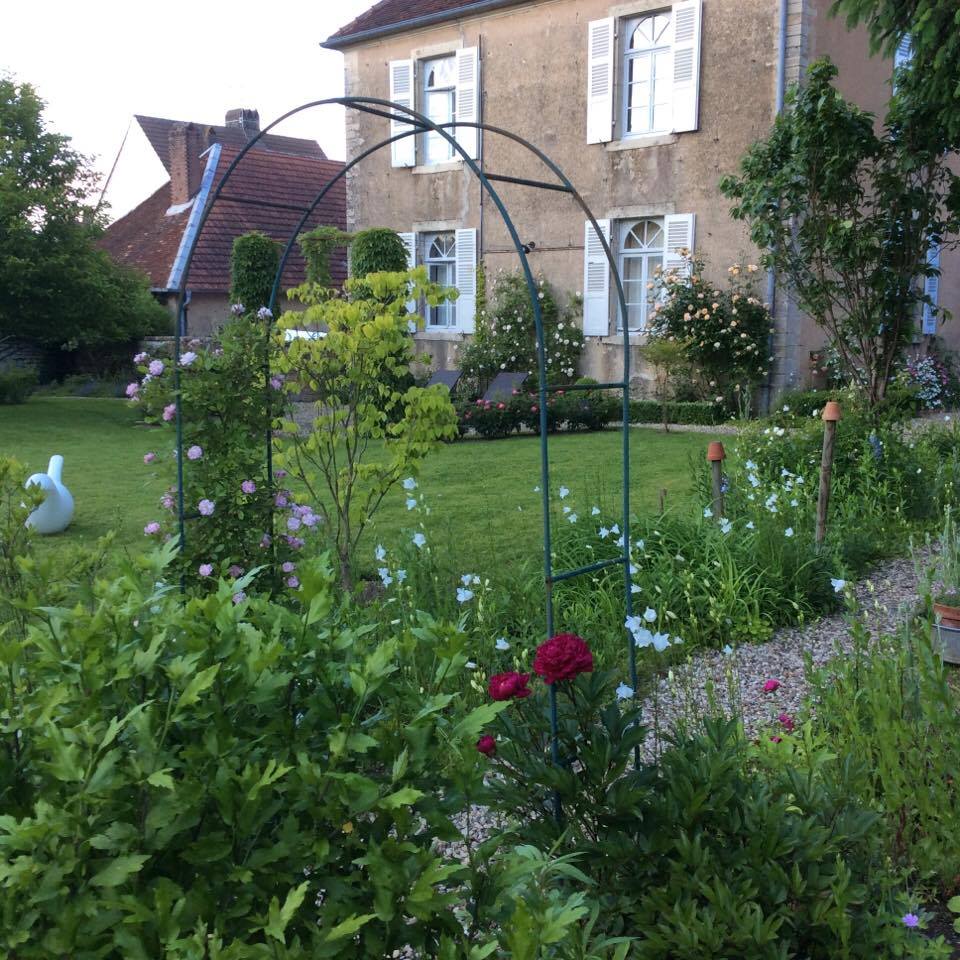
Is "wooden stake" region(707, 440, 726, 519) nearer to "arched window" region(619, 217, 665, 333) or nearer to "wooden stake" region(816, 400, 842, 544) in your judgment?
"wooden stake" region(816, 400, 842, 544)

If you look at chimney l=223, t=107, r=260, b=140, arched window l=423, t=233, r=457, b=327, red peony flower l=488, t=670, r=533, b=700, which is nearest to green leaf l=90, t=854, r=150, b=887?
red peony flower l=488, t=670, r=533, b=700

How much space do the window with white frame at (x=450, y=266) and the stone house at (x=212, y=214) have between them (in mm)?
3011

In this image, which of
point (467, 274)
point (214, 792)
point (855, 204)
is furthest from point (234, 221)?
point (214, 792)

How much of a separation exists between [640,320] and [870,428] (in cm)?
775

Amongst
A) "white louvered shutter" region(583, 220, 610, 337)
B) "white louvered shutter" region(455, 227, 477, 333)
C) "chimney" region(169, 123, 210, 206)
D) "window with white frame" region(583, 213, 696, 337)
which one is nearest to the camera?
"window with white frame" region(583, 213, 696, 337)

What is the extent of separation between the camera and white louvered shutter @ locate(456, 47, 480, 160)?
14.6 metres

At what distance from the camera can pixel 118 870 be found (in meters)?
1.22

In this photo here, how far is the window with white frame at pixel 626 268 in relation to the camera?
13484 millimetres

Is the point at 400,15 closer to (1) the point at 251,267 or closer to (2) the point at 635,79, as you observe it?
(2) the point at 635,79

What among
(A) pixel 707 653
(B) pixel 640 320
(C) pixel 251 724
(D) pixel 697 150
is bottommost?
(A) pixel 707 653

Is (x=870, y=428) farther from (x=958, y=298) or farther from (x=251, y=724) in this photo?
(x=958, y=298)

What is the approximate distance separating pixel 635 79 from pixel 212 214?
872 cm

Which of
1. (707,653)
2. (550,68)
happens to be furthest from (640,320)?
(707,653)

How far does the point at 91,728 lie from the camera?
50.9 inches
